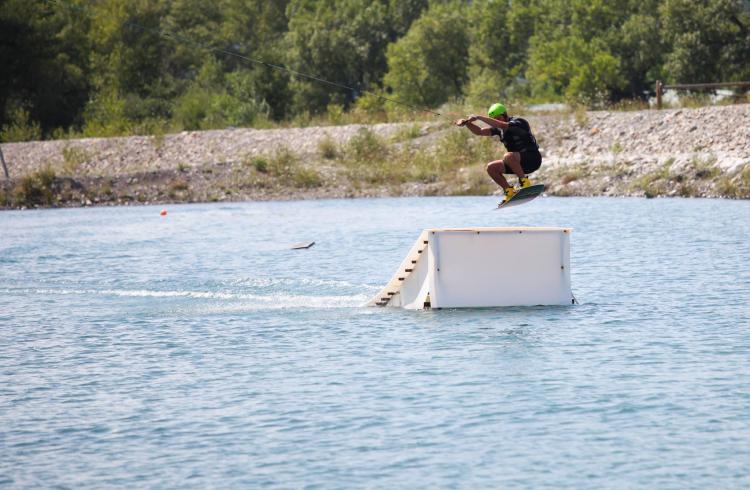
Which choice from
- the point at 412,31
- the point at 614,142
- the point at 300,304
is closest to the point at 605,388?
the point at 300,304

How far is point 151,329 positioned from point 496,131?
5.91 meters

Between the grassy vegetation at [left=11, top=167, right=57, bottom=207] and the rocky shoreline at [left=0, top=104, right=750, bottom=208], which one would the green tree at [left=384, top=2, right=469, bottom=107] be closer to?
the rocky shoreline at [left=0, top=104, right=750, bottom=208]

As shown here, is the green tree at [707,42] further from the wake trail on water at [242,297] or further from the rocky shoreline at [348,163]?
the wake trail on water at [242,297]

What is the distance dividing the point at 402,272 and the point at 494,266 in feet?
6.15

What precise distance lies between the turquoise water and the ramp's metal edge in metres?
0.28

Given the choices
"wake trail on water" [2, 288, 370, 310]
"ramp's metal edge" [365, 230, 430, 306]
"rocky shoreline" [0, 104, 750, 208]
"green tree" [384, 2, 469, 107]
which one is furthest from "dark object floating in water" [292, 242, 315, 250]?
"green tree" [384, 2, 469, 107]

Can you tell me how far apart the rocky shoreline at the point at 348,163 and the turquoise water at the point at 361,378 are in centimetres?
1476

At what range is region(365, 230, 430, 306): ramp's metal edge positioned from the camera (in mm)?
19000

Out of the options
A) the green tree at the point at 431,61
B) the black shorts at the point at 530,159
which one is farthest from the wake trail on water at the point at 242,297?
the green tree at the point at 431,61

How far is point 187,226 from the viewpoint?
3884cm

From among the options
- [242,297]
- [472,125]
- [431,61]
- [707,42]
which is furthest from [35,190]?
[472,125]

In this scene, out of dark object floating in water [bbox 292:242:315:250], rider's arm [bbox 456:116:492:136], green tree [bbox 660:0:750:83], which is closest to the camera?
rider's arm [bbox 456:116:492:136]

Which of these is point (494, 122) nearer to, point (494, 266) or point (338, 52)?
point (494, 266)

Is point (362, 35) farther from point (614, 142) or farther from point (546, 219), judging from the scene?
point (546, 219)
